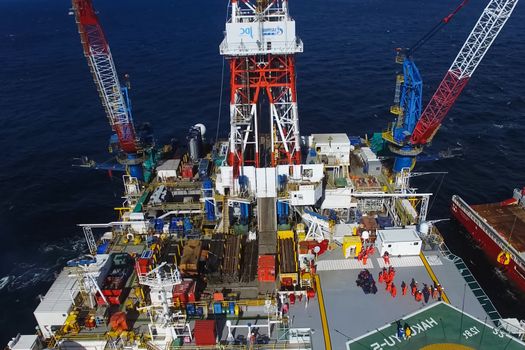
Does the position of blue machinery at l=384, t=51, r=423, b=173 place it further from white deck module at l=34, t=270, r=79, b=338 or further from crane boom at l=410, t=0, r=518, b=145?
white deck module at l=34, t=270, r=79, b=338

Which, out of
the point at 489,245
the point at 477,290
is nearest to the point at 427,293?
the point at 477,290

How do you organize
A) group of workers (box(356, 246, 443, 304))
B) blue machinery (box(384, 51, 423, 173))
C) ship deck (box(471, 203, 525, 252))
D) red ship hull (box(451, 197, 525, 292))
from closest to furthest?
group of workers (box(356, 246, 443, 304))
red ship hull (box(451, 197, 525, 292))
ship deck (box(471, 203, 525, 252))
blue machinery (box(384, 51, 423, 173))

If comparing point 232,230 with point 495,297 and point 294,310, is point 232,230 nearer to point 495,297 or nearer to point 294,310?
point 294,310

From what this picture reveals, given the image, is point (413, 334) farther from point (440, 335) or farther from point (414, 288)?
point (414, 288)

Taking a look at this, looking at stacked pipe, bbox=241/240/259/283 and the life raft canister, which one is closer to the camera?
stacked pipe, bbox=241/240/259/283

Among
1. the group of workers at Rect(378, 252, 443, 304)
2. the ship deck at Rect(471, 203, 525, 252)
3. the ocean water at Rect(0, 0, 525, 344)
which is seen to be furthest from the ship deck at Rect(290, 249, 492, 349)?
the ship deck at Rect(471, 203, 525, 252)

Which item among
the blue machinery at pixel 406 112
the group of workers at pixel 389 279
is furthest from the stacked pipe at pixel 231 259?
the blue machinery at pixel 406 112

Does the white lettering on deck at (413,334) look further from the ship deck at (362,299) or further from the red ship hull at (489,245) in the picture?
the red ship hull at (489,245)

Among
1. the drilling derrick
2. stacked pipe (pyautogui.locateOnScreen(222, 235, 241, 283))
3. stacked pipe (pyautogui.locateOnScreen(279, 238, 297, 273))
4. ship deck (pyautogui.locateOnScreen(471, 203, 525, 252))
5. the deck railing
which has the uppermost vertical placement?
the drilling derrick
